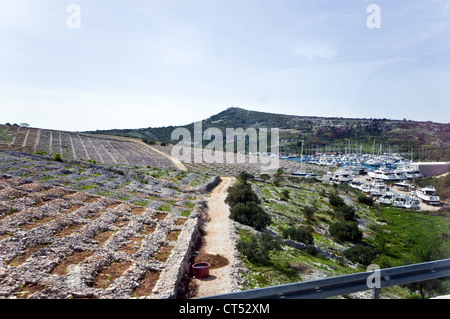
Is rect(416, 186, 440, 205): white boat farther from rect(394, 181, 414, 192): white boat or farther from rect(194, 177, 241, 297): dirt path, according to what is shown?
rect(194, 177, 241, 297): dirt path

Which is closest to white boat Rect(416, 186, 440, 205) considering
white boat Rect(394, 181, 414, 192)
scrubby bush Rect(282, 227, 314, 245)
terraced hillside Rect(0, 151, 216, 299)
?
white boat Rect(394, 181, 414, 192)

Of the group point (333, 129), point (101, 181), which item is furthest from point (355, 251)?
point (333, 129)

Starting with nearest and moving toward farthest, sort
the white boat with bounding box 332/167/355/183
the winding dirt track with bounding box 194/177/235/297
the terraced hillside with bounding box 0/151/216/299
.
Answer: the terraced hillside with bounding box 0/151/216/299, the winding dirt track with bounding box 194/177/235/297, the white boat with bounding box 332/167/355/183

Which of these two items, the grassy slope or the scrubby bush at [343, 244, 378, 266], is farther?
the scrubby bush at [343, 244, 378, 266]

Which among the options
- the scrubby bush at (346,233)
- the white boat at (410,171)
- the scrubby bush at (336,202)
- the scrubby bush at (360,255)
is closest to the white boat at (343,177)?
the white boat at (410,171)

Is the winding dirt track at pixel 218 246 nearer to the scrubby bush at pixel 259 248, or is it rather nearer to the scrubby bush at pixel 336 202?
the scrubby bush at pixel 259 248
